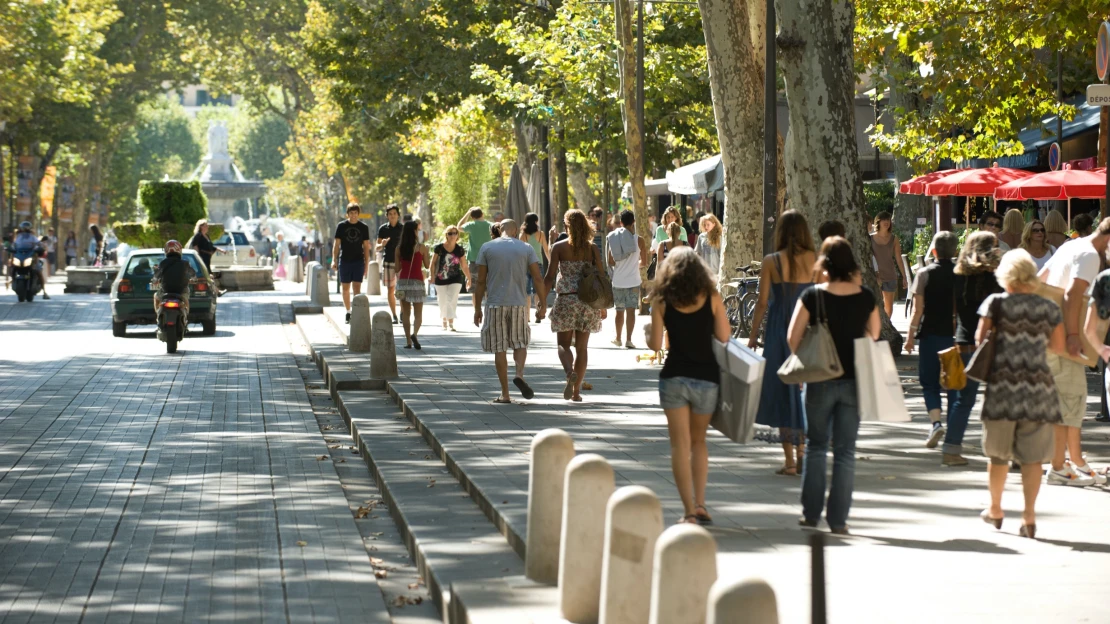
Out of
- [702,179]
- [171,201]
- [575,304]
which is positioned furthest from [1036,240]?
[171,201]

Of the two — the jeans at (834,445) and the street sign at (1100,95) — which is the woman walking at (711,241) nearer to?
the street sign at (1100,95)

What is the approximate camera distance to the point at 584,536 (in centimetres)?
620

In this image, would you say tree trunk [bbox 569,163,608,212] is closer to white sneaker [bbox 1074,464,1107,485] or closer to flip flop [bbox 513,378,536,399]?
flip flop [bbox 513,378,536,399]

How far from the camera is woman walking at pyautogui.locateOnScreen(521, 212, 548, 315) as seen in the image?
17.9 metres

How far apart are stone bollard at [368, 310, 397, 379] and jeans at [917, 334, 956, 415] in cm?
638

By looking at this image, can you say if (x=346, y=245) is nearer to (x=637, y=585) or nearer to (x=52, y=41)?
(x=637, y=585)

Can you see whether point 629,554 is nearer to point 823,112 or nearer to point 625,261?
point 823,112

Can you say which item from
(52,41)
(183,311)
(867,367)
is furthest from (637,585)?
(52,41)

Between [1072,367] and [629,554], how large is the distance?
4737mm

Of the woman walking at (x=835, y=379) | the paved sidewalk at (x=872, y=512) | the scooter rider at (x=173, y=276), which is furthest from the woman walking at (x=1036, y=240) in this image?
the scooter rider at (x=173, y=276)

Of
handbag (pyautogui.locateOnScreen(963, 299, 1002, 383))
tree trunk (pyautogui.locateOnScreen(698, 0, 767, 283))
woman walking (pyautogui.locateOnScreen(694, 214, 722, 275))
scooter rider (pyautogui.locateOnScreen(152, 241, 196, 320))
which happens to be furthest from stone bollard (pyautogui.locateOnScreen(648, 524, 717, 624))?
scooter rider (pyautogui.locateOnScreen(152, 241, 196, 320))

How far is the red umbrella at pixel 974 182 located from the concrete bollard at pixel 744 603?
22.5 m

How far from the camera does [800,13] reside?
16500 mm

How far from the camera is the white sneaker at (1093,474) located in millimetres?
9430
